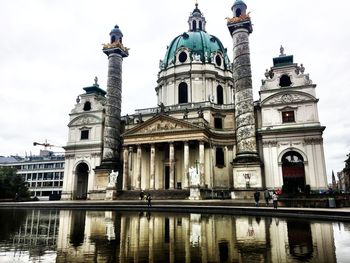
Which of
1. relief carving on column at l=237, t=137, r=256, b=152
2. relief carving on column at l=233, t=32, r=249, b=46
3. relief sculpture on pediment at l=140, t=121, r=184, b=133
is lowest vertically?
relief carving on column at l=237, t=137, r=256, b=152

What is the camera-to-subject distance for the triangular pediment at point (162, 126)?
3903 cm

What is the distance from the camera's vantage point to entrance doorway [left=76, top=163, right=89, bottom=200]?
50.1 meters

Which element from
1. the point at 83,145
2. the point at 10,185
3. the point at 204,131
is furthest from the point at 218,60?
the point at 10,185

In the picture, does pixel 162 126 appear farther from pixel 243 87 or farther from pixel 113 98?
pixel 243 87

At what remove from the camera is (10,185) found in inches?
1880

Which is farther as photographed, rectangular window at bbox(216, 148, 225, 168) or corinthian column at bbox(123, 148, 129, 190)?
rectangular window at bbox(216, 148, 225, 168)

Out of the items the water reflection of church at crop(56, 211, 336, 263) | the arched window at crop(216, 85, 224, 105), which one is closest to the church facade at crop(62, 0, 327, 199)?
the arched window at crop(216, 85, 224, 105)

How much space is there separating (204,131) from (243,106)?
5.99 m

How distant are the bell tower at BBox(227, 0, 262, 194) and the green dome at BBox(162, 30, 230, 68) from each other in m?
11.2

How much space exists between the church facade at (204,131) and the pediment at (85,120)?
0.57 ft

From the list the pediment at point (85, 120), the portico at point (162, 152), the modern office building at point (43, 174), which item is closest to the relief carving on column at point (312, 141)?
the portico at point (162, 152)

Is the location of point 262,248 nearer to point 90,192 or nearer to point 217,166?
point 217,166

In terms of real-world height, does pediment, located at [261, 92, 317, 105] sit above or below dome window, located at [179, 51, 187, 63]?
below

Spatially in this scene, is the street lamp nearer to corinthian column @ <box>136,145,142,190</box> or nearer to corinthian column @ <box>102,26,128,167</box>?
corinthian column @ <box>136,145,142,190</box>
